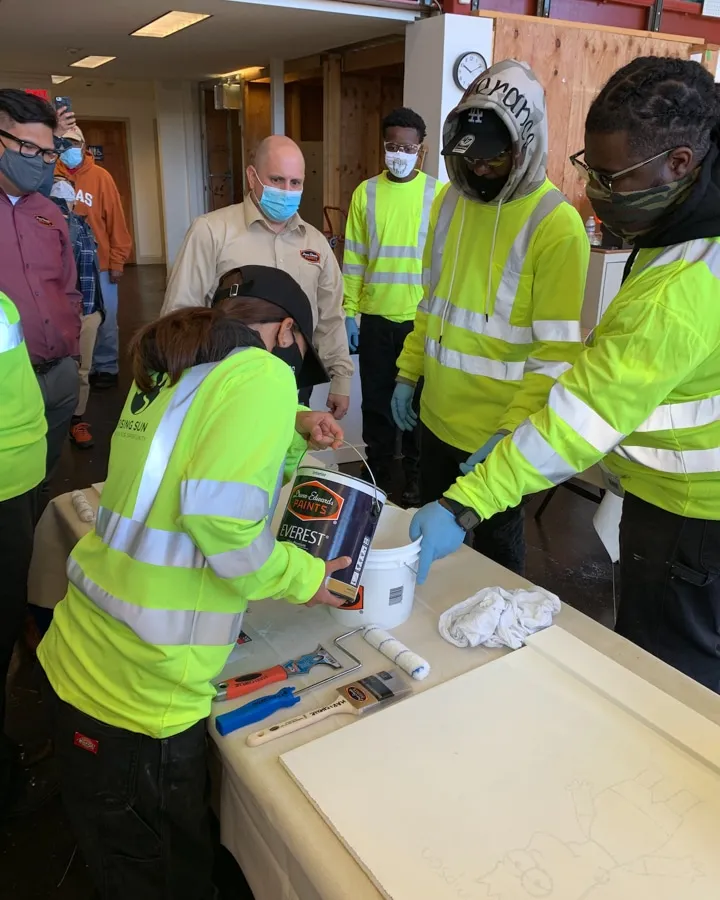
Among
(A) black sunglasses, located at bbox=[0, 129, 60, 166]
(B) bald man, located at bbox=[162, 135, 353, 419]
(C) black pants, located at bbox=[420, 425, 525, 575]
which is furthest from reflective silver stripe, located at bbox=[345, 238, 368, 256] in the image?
(C) black pants, located at bbox=[420, 425, 525, 575]

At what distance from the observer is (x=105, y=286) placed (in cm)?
505

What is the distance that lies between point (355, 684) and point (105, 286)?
15.1 feet

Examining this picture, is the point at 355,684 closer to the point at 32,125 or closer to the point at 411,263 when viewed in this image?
the point at 32,125

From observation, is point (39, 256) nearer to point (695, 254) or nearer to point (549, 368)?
point (549, 368)

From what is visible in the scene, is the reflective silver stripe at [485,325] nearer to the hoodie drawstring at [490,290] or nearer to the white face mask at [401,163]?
the hoodie drawstring at [490,290]

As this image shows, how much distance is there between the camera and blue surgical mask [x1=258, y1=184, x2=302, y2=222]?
246cm

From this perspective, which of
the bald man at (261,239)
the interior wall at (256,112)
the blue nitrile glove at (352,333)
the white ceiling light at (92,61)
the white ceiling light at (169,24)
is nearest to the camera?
the bald man at (261,239)

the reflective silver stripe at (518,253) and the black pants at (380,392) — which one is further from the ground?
the reflective silver stripe at (518,253)

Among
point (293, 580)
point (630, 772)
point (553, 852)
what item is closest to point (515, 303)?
point (293, 580)

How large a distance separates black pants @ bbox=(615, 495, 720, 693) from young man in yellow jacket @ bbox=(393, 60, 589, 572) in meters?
0.35

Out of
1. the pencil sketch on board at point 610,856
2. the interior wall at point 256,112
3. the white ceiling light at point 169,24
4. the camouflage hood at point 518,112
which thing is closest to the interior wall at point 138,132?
the interior wall at point 256,112

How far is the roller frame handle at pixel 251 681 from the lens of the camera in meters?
1.09

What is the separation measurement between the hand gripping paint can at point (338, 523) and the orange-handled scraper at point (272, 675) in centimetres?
11

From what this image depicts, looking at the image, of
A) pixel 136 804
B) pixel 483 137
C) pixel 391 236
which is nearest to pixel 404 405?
pixel 483 137
